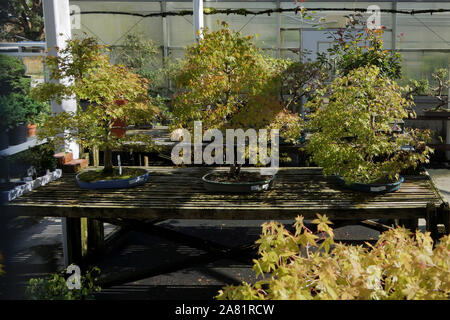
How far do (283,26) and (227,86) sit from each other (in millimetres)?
8286

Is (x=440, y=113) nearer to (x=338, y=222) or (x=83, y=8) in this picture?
(x=338, y=222)

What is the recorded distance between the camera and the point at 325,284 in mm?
1309

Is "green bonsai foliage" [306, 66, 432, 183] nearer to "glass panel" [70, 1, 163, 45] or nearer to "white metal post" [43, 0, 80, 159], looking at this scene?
"white metal post" [43, 0, 80, 159]

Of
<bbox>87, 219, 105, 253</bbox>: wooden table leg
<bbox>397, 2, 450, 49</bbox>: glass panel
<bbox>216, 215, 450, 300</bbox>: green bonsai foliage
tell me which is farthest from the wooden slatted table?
<bbox>397, 2, 450, 49</bbox>: glass panel

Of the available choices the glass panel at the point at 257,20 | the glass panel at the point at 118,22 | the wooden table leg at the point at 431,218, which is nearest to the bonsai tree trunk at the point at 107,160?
the wooden table leg at the point at 431,218

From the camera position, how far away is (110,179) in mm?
3848

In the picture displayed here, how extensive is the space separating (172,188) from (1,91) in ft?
10.0

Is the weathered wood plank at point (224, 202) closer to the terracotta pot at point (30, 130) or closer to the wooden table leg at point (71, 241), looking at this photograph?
the wooden table leg at point (71, 241)

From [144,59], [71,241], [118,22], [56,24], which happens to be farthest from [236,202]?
[118,22]

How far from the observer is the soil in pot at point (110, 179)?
12.5ft

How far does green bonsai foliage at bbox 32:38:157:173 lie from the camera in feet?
11.9

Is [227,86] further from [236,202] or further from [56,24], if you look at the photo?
[56,24]

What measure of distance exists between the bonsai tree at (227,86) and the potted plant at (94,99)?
17.1 inches

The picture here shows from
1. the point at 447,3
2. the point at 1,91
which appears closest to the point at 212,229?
the point at 1,91
